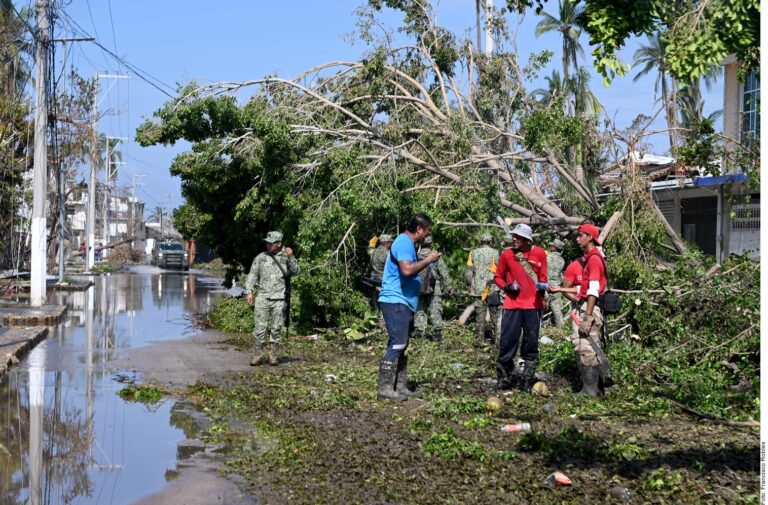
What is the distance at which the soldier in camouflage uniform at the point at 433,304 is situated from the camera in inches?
629

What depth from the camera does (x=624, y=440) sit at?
8.11m

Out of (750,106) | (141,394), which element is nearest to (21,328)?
(141,394)

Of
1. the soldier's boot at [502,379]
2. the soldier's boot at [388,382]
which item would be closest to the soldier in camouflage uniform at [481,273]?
the soldier's boot at [502,379]

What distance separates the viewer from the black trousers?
1095 centimetres

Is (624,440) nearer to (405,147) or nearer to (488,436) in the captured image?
(488,436)

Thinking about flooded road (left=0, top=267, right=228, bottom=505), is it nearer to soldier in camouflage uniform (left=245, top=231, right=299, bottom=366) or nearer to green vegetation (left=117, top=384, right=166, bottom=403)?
green vegetation (left=117, top=384, right=166, bottom=403)

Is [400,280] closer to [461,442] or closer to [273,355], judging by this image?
[461,442]

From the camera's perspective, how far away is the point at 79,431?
8.87m

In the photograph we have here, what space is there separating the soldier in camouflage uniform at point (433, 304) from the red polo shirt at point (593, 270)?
5783mm

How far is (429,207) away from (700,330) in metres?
6.45

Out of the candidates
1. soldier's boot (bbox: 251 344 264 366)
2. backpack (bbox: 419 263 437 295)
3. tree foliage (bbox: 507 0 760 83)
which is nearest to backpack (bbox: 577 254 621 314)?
tree foliage (bbox: 507 0 760 83)

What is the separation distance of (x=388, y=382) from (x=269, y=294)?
392 cm

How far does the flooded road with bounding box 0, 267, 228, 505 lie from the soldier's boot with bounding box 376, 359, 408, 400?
7.34 ft

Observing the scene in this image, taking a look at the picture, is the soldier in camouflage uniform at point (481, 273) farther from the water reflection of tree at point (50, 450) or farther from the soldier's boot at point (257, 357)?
the water reflection of tree at point (50, 450)
